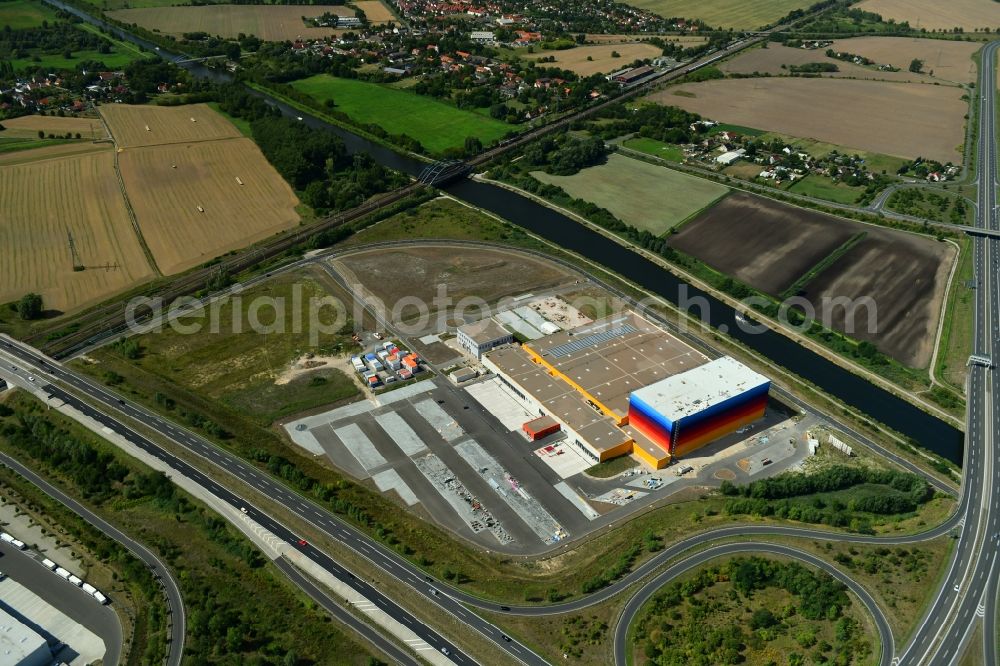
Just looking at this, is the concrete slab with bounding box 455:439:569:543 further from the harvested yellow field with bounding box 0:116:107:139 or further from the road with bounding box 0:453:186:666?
the harvested yellow field with bounding box 0:116:107:139

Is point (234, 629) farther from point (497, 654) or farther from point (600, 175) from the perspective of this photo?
point (600, 175)

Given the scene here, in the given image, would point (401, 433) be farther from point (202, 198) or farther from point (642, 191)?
point (642, 191)

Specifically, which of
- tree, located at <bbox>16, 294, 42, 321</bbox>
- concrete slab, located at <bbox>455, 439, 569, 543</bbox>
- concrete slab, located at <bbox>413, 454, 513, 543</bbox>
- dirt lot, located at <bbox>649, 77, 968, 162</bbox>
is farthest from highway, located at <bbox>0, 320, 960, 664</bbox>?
dirt lot, located at <bbox>649, 77, 968, 162</bbox>

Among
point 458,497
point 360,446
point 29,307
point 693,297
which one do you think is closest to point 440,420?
point 360,446

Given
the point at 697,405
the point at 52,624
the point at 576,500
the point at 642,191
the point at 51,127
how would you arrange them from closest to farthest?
the point at 52,624, the point at 576,500, the point at 697,405, the point at 642,191, the point at 51,127

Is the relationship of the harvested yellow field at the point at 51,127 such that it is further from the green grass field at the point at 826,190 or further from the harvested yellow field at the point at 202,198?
the green grass field at the point at 826,190

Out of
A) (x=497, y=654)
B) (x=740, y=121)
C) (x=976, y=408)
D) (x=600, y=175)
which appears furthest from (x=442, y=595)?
(x=740, y=121)
